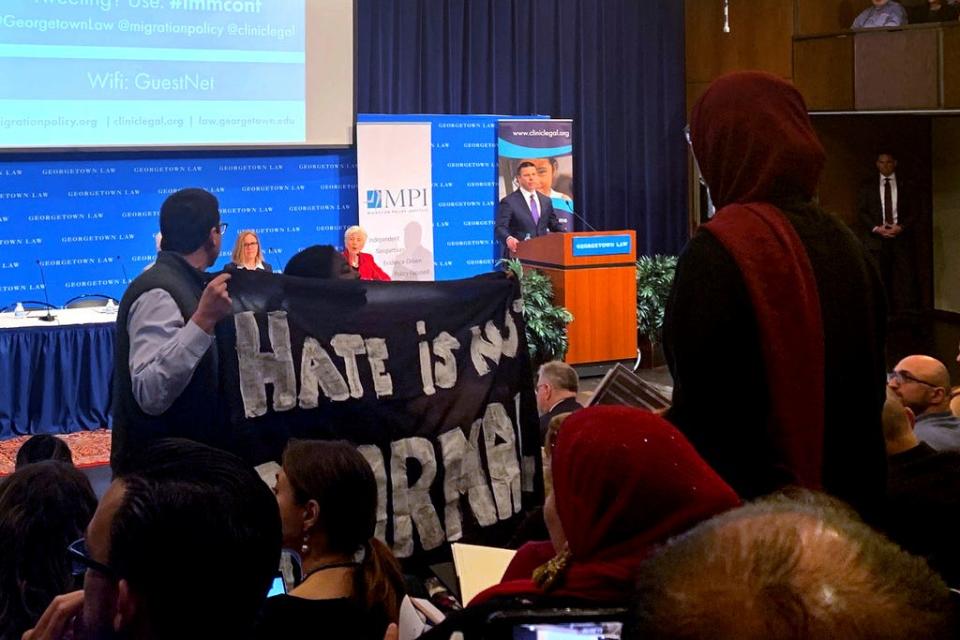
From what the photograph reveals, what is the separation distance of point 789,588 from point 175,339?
205 cm

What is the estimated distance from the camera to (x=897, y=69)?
920cm

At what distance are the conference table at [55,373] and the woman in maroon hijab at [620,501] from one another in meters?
5.75

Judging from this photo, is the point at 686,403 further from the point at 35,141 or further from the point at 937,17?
the point at 937,17

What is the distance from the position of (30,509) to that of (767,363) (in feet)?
4.08

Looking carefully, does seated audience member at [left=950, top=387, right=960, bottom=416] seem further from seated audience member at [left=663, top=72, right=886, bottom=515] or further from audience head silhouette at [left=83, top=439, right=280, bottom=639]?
audience head silhouette at [left=83, top=439, right=280, bottom=639]

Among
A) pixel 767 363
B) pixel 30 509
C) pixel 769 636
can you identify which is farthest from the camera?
pixel 30 509

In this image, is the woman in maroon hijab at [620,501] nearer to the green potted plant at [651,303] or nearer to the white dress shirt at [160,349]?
the white dress shirt at [160,349]

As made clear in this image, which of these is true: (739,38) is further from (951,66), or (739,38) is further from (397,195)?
(397,195)

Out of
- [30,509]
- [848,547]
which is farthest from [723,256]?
[30,509]

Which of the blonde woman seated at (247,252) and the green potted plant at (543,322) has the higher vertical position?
the blonde woman seated at (247,252)

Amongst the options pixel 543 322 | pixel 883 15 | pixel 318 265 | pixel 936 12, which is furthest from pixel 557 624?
pixel 936 12

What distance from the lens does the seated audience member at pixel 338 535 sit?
6.13ft

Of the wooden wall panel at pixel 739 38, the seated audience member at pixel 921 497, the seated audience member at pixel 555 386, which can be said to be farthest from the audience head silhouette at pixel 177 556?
the wooden wall panel at pixel 739 38

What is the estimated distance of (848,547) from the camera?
68 centimetres
